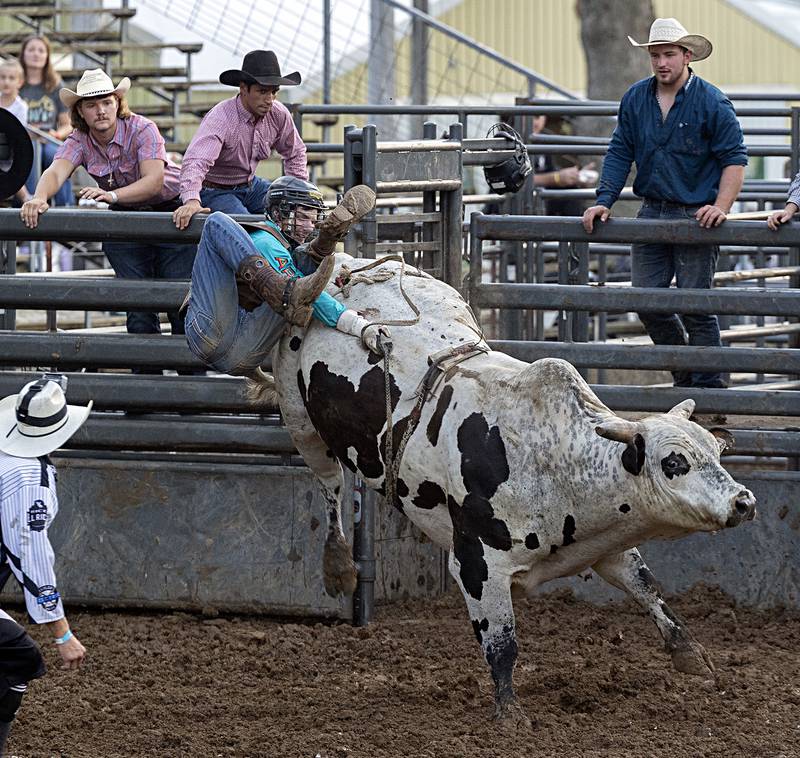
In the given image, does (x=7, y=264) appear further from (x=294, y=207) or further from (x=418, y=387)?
(x=418, y=387)

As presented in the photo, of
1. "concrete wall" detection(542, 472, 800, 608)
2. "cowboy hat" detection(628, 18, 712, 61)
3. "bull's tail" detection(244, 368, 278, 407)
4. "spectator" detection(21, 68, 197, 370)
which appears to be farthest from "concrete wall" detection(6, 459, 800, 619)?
"cowboy hat" detection(628, 18, 712, 61)

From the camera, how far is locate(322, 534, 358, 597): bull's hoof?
6.17m

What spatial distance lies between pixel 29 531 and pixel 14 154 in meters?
2.94

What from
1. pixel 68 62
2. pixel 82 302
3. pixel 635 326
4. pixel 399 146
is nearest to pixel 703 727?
pixel 399 146

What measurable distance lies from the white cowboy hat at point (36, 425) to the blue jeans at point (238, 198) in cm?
258

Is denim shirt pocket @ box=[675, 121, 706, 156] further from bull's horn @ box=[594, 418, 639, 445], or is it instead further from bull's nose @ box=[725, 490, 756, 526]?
bull's nose @ box=[725, 490, 756, 526]

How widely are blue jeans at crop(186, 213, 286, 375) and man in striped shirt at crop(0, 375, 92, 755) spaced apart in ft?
3.58

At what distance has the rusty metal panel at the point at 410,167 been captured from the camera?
20.5 feet

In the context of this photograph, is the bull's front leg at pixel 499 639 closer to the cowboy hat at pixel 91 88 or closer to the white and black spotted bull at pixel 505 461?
the white and black spotted bull at pixel 505 461

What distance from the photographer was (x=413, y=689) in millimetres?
5625

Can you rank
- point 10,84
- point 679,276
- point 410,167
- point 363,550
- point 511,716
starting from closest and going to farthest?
1. point 511,716
2. point 410,167
3. point 363,550
4. point 679,276
5. point 10,84

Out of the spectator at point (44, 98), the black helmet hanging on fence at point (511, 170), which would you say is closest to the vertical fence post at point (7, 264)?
the black helmet hanging on fence at point (511, 170)

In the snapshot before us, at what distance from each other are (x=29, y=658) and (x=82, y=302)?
2.33 m

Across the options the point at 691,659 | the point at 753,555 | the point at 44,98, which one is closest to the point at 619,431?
the point at 691,659
